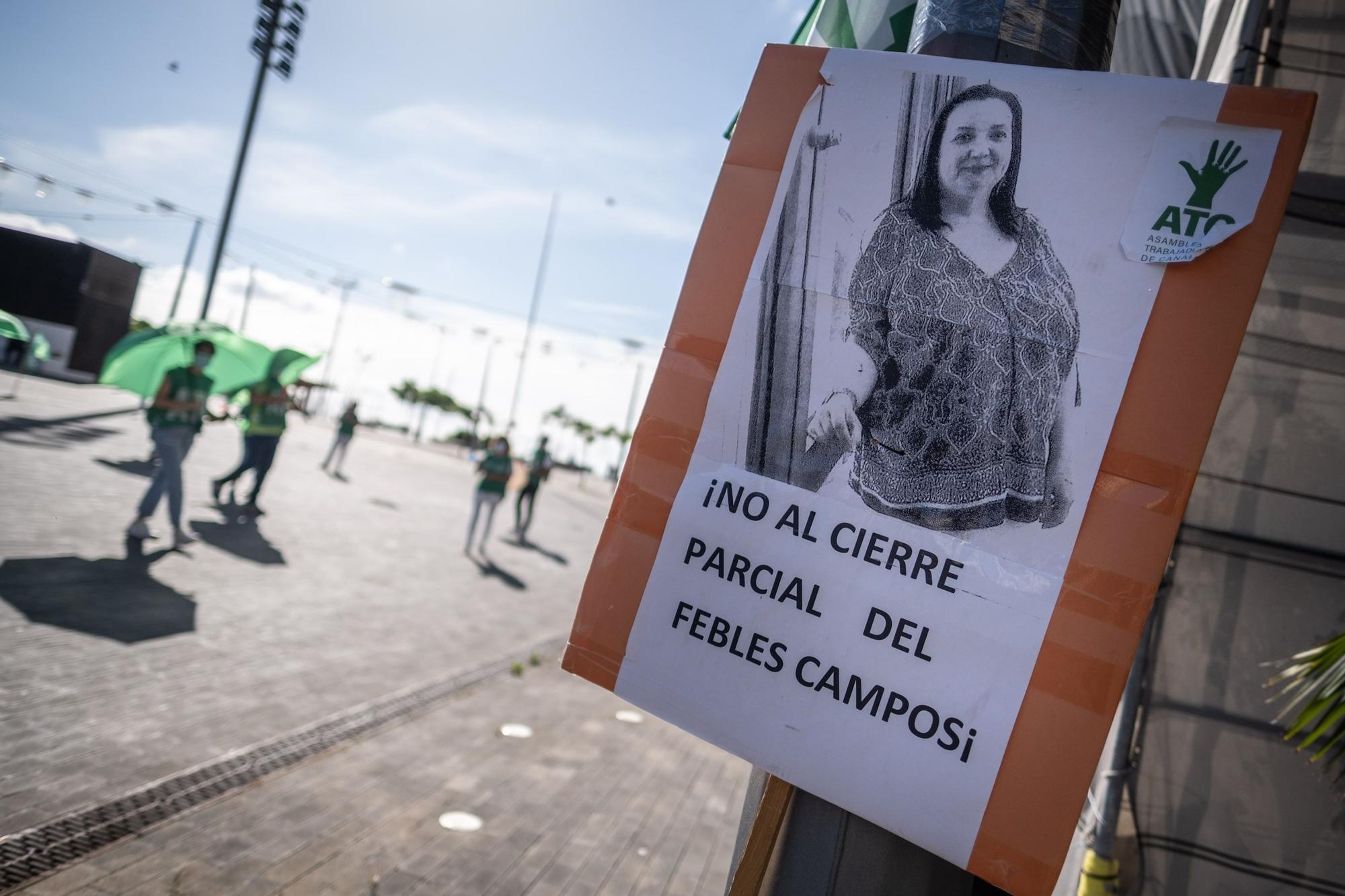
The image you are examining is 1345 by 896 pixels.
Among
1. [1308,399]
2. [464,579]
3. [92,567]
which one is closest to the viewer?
[1308,399]

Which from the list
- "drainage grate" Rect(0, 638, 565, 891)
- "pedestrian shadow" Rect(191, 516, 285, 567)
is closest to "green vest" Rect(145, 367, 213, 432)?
"pedestrian shadow" Rect(191, 516, 285, 567)

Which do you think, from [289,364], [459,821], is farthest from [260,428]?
[459,821]

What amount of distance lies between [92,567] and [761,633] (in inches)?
298

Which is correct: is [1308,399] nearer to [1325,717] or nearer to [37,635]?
[1325,717]

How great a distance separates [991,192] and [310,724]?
16.7ft

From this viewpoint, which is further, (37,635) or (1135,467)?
(37,635)

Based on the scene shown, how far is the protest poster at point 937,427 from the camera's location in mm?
1464

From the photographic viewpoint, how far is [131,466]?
12.9m

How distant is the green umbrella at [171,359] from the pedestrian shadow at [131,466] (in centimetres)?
379

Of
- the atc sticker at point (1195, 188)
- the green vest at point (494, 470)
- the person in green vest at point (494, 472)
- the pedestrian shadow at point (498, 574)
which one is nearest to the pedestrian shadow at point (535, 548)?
the pedestrian shadow at point (498, 574)

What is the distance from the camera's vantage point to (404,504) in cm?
1686

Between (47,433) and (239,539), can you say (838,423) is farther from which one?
(47,433)

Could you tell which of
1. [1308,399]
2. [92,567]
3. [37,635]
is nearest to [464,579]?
[92,567]

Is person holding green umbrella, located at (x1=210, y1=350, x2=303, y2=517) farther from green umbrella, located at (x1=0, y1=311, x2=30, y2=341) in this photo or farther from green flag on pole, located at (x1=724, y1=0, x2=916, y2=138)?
green flag on pole, located at (x1=724, y1=0, x2=916, y2=138)
